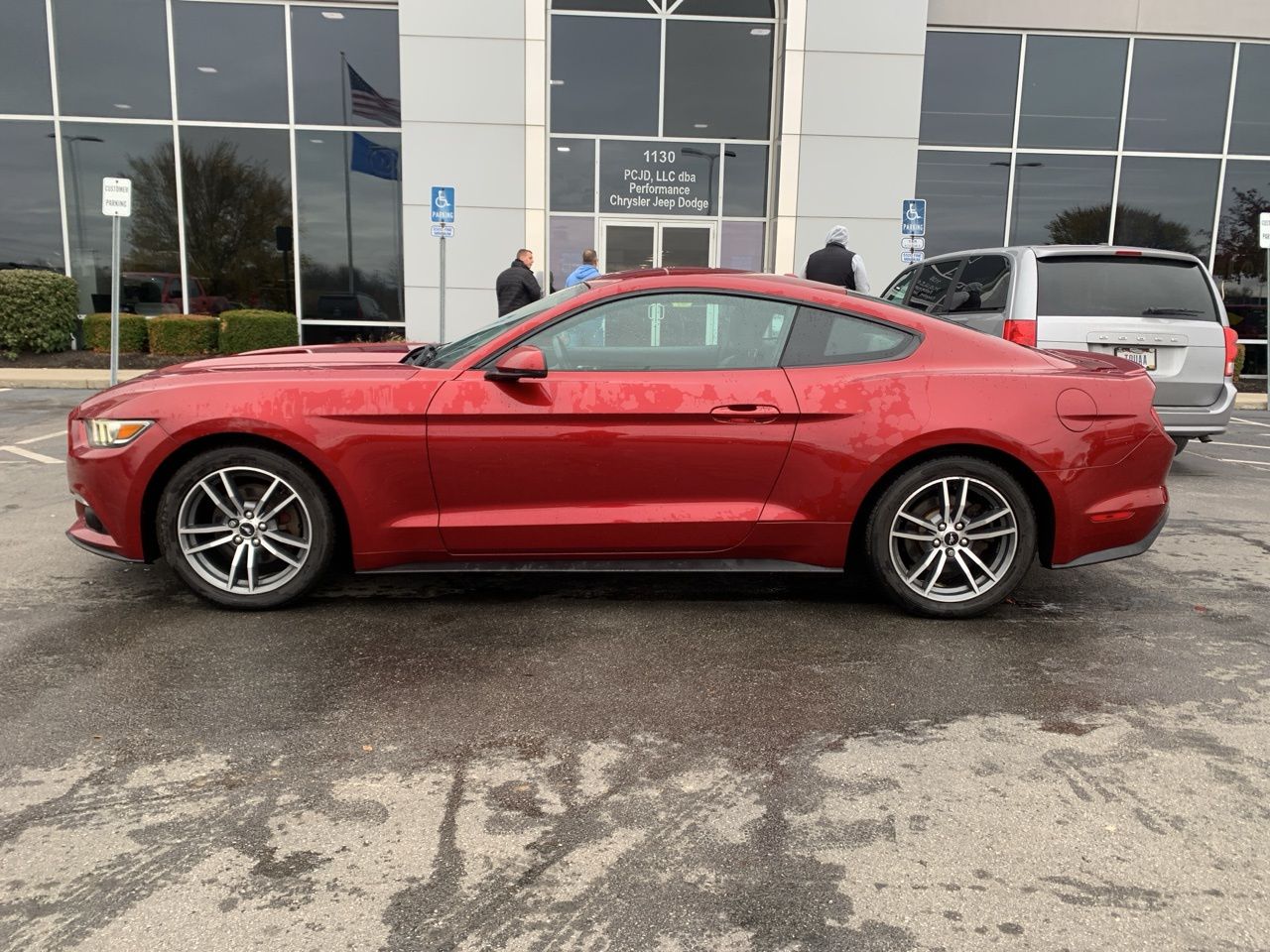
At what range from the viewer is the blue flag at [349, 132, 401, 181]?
54.4 feet

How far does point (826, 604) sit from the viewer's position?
4.67 meters

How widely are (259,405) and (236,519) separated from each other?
539mm

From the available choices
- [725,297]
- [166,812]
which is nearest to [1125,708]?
[725,297]

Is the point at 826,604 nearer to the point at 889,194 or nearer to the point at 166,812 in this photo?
the point at 166,812

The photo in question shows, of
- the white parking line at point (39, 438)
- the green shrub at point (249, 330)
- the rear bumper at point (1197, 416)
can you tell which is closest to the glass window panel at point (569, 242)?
the green shrub at point (249, 330)

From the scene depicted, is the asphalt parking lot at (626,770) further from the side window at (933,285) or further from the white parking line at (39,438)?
the white parking line at (39,438)

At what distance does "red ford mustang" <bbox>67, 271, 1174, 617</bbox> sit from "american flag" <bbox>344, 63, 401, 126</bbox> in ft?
44.6

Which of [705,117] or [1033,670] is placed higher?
[705,117]

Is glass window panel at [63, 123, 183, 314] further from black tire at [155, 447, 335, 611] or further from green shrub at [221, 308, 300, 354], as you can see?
black tire at [155, 447, 335, 611]

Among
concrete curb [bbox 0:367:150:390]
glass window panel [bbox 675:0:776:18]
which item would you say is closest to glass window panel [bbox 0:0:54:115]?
concrete curb [bbox 0:367:150:390]

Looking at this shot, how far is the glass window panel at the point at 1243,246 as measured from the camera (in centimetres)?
1722

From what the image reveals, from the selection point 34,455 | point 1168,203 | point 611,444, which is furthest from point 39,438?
point 1168,203

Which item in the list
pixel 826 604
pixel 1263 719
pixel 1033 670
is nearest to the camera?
pixel 1263 719

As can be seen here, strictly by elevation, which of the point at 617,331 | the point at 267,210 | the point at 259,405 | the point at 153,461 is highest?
the point at 267,210
